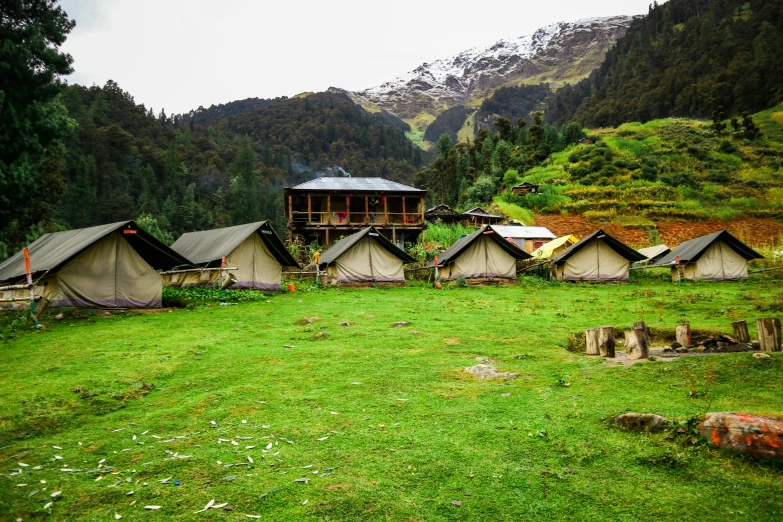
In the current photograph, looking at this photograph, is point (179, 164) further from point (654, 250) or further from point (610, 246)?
point (610, 246)

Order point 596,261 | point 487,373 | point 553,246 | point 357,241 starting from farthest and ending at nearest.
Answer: point 553,246 → point 596,261 → point 357,241 → point 487,373

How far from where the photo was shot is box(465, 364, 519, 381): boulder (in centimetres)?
801

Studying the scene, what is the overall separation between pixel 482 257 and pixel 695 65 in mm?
86963

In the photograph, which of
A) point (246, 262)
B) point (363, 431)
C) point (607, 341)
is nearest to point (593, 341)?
point (607, 341)

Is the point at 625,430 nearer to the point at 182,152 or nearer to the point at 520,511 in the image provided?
the point at 520,511

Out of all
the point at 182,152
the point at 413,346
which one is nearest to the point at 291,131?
the point at 182,152

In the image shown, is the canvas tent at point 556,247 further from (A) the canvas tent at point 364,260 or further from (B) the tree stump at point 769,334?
(B) the tree stump at point 769,334

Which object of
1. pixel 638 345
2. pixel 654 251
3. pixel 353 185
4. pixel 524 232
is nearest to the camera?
pixel 638 345

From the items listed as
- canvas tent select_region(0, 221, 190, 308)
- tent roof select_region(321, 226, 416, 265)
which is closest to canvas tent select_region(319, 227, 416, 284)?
tent roof select_region(321, 226, 416, 265)

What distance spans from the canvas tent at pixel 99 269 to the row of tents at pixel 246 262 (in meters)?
0.03

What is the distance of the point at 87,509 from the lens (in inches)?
171

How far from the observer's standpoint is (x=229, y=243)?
68.2ft

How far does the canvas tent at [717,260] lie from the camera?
79.2 feet

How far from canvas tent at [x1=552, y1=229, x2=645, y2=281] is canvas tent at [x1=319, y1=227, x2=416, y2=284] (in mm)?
8448
